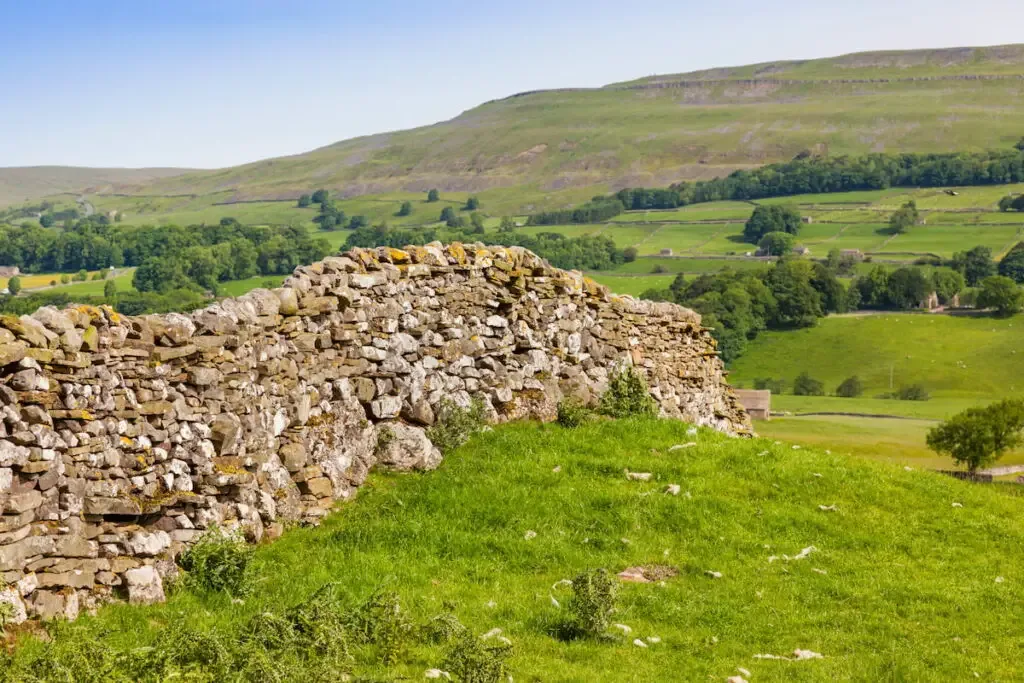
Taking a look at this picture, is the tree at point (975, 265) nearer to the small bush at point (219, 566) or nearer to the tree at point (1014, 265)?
the tree at point (1014, 265)

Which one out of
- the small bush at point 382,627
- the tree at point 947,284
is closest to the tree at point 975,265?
the tree at point 947,284

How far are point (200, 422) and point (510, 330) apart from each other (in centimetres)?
735

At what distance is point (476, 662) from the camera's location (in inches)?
396

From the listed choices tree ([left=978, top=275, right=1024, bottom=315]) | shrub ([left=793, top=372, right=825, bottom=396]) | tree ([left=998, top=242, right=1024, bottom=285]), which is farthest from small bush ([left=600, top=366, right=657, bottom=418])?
tree ([left=998, top=242, right=1024, bottom=285])

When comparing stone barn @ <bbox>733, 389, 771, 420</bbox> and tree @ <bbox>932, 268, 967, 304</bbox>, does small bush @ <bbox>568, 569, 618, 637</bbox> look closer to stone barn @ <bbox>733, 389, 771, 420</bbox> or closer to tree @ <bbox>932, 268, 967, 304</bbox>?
stone barn @ <bbox>733, 389, 771, 420</bbox>

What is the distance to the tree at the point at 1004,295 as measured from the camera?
560 feet

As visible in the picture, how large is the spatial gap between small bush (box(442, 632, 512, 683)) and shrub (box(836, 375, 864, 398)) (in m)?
139

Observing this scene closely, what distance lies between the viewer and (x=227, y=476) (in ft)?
44.5

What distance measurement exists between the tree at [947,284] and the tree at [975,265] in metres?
7.49

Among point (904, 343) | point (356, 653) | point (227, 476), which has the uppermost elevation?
point (227, 476)

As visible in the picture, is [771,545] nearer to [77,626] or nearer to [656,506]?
[656,506]

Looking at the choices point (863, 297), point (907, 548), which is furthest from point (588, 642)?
point (863, 297)

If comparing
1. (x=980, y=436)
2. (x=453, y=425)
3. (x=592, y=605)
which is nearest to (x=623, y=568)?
(x=592, y=605)

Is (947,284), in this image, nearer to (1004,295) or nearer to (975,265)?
(1004,295)
